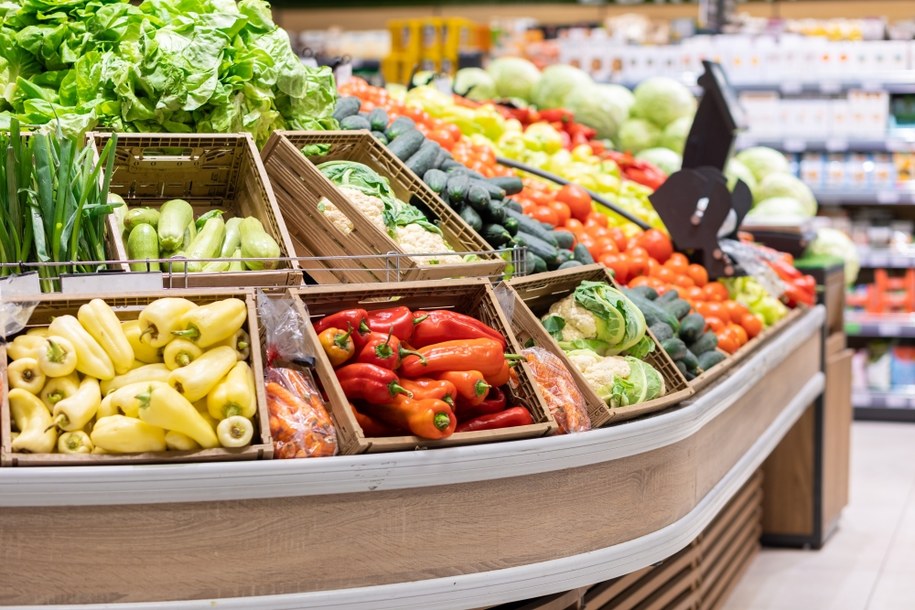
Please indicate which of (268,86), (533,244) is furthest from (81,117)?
(533,244)

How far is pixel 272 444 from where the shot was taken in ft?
6.82

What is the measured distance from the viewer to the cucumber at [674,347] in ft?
10.6

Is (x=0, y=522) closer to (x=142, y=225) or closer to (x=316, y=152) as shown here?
(x=142, y=225)

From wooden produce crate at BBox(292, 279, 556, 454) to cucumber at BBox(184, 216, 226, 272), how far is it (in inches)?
16.5

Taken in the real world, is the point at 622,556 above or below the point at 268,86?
below

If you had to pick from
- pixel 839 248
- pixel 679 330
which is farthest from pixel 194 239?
pixel 839 248

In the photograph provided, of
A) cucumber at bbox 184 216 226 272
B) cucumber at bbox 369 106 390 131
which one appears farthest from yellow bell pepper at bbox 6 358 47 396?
cucumber at bbox 369 106 390 131

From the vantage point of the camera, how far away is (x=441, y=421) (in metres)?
2.21

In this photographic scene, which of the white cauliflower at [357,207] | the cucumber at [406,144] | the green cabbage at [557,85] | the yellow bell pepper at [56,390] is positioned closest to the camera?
the yellow bell pepper at [56,390]

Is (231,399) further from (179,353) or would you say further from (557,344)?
(557,344)

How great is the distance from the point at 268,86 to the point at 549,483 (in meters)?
1.53

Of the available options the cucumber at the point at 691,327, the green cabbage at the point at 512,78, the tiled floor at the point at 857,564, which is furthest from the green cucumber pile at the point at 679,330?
the green cabbage at the point at 512,78

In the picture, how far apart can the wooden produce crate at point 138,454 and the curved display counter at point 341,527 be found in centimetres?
2

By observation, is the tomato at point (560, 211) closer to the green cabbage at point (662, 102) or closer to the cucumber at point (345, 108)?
the cucumber at point (345, 108)
